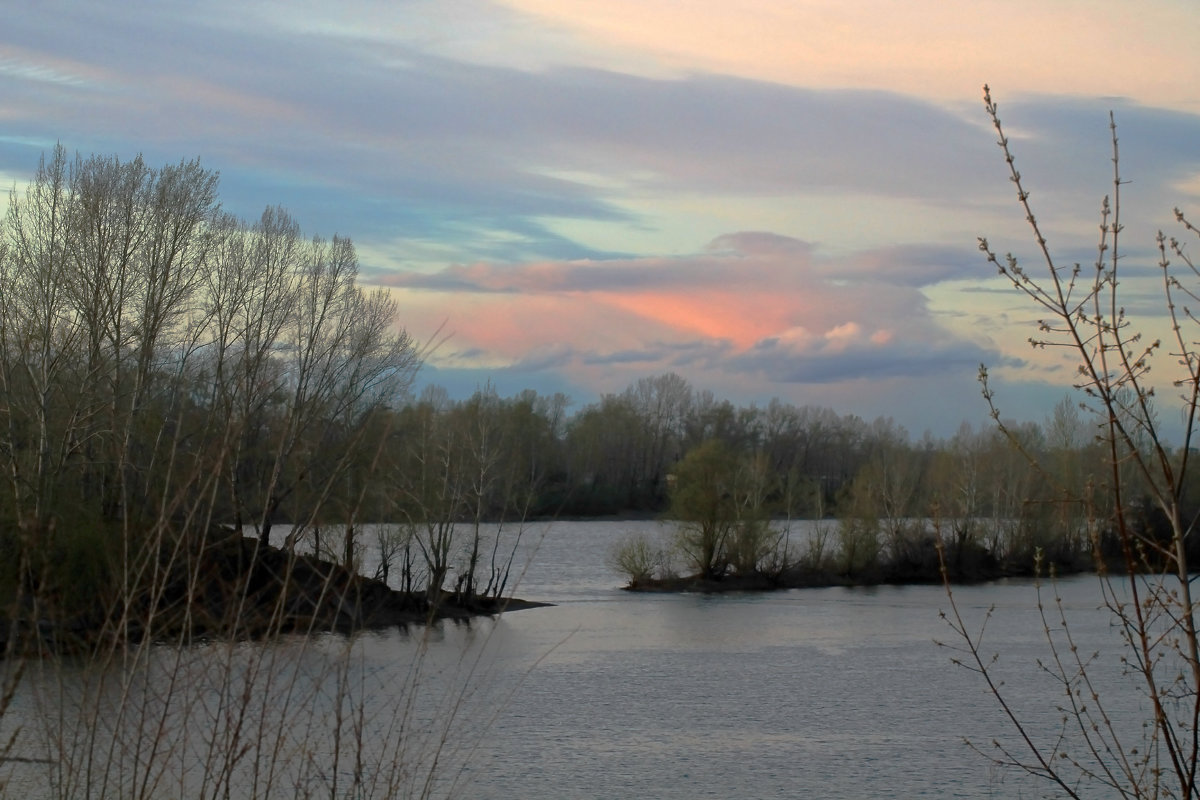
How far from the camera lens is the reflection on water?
30.6 ft

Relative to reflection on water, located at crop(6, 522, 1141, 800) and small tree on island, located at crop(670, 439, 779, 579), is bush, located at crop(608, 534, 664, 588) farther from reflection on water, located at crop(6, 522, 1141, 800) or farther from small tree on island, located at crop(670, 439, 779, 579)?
reflection on water, located at crop(6, 522, 1141, 800)

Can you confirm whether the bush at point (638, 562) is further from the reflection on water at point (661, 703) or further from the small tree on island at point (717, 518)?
the reflection on water at point (661, 703)

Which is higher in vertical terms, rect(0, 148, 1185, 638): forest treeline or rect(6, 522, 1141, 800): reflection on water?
rect(0, 148, 1185, 638): forest treeline

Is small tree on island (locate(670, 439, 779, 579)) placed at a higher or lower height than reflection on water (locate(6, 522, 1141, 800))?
higher

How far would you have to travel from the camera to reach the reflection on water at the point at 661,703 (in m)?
9.33

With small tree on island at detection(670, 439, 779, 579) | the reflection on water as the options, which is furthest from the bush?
the reflection on water

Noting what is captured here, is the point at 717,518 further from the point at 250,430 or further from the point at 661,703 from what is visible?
the point at 250,430

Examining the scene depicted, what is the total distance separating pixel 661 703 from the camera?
2206 cm

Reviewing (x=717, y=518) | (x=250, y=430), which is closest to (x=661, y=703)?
(x=250, y=430)

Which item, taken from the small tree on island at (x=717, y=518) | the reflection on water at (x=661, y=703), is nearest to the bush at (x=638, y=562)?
the small tree on island at (x=717, y=518)

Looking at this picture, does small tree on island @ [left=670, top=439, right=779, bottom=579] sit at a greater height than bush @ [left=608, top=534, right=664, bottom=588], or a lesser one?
greater

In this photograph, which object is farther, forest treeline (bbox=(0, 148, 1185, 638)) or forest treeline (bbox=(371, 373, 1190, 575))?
forest treeline (bbox=(371, 373, 1190, 575))

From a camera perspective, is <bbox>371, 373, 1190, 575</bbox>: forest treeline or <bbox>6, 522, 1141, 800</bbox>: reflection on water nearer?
<bbox>6, 522, 1141, 800</bbox>: reflection on water

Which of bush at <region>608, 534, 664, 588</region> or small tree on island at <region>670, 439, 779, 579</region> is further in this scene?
small tree on island at <region>670, 439, 779, 579</region>
